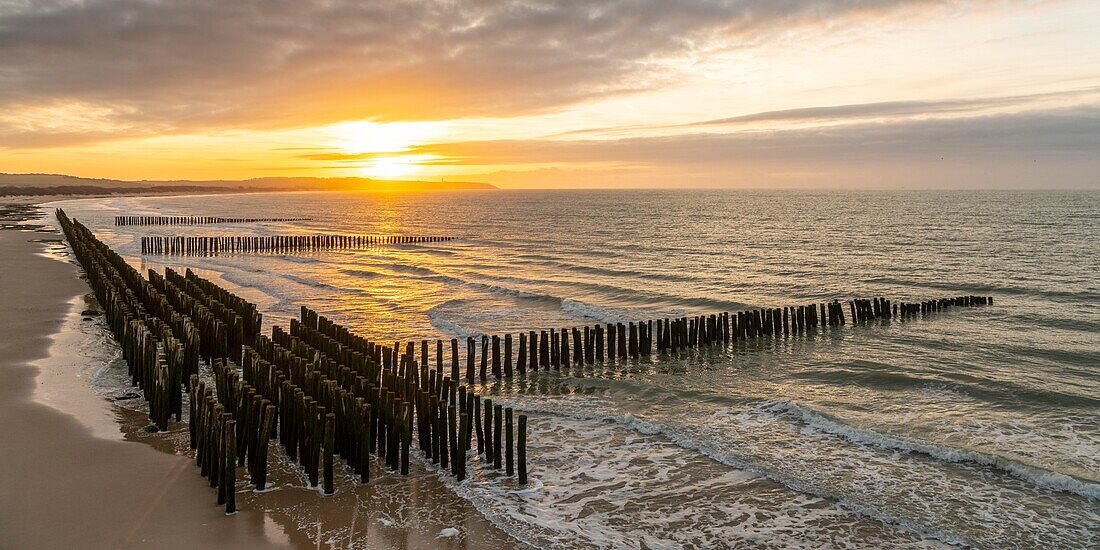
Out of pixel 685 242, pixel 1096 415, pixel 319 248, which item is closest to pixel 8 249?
pixel 319 248

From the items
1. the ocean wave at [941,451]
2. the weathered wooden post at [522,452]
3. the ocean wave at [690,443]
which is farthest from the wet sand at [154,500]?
the ocean wave at [941,451]

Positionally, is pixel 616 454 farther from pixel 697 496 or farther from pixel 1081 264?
pixel 1081 264

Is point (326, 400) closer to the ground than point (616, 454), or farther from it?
farther from it

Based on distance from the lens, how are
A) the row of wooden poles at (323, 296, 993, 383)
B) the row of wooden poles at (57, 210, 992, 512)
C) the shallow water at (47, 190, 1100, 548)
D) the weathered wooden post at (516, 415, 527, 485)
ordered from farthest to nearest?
the row of wooden poles at (323, 296, 993, 383), the weathered wooden post at (516, 415, 527, 485), the row of wooden poles at (57, 210, 992, 512), the shallow water at (47, 190, 1100, 548)

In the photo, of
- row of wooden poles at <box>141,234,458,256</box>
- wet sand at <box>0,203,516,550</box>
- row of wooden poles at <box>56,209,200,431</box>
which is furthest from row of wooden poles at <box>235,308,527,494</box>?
row of wooden poles at <box>141,234,458,256</box>

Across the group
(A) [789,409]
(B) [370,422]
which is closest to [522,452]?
(B) [370,422]

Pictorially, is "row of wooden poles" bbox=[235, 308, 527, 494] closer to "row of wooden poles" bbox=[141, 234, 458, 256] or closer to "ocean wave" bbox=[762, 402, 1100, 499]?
"ocean wave" bbox=[762, 402, 1100, 499]

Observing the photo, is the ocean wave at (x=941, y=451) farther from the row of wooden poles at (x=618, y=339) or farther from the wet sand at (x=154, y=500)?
the wet sand at (x=154, y=500)

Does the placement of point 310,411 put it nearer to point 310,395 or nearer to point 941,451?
point 310,395
